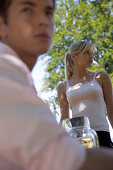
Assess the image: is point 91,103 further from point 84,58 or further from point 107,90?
point 84,58

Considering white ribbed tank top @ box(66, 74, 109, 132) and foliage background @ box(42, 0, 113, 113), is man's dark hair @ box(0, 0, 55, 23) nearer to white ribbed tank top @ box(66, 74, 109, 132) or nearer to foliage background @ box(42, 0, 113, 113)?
white ribbed tank top @ box(66, 74, 109, 132)

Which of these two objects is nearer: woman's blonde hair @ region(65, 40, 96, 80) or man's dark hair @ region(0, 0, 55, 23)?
man's dark hair @ region(0, 0, 55, 23)

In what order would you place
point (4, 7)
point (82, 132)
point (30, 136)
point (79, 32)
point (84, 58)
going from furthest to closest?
point (79, 32) → point (84, 58) → point (82, 132) → point (4, 7) → point (30, 136)

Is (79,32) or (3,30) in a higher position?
(79,32)

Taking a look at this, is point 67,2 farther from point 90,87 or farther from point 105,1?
point 90,87

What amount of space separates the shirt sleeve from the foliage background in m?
11.5

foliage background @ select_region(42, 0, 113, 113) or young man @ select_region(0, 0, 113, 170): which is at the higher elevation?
foliage background @ select_region(42, 0, 113, 113)

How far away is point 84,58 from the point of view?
9.87 ft

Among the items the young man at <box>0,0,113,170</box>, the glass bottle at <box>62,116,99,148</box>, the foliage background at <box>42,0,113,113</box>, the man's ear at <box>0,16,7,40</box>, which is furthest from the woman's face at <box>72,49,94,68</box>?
the foliage background at <box>42,0,113,113</box>

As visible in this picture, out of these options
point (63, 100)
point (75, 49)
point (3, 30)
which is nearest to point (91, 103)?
point (63, 100)

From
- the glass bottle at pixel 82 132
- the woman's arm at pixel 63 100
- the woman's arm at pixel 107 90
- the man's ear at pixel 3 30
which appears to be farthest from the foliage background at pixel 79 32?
the man's ear at pixel 3 30

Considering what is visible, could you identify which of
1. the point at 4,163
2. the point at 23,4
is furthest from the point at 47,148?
the point at 23,4

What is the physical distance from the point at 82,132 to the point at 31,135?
0.58 m

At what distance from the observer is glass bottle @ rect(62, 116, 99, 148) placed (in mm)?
1058
